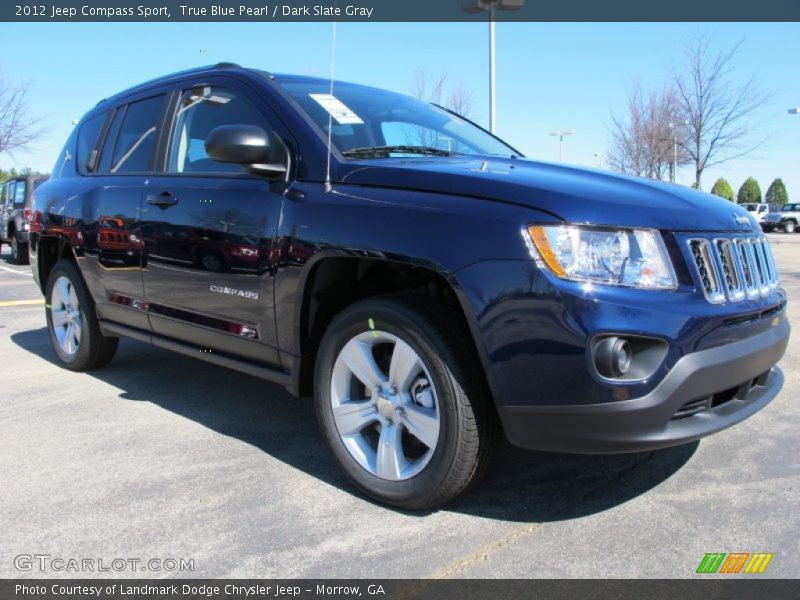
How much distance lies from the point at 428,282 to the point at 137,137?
94.2 inches

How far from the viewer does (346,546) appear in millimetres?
2400

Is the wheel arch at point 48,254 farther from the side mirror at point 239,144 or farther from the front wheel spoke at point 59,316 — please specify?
the side mirror at point 239,144

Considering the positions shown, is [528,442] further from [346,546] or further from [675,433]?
[346,546]

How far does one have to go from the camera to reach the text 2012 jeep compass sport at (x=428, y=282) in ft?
7.14

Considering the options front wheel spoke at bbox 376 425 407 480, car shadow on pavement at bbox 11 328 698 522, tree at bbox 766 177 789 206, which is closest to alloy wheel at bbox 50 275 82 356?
car shadow on pavement at bbox 11 328 698 522

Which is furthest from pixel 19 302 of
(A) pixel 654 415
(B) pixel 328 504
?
(A) pixel 654 415

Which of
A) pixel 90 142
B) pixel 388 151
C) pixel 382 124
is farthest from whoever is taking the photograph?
pixel 90 142

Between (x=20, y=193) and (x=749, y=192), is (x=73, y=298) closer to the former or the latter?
(x=20, y=193)

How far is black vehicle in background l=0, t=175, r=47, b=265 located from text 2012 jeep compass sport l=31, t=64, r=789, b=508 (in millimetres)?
12443

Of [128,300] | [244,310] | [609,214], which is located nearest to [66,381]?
[128,300]

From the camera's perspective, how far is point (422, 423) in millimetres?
2549

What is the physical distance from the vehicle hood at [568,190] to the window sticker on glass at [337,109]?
0.45 m

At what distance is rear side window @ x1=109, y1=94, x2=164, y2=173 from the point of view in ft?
13.0

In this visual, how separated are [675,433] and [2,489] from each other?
8.91 ft
